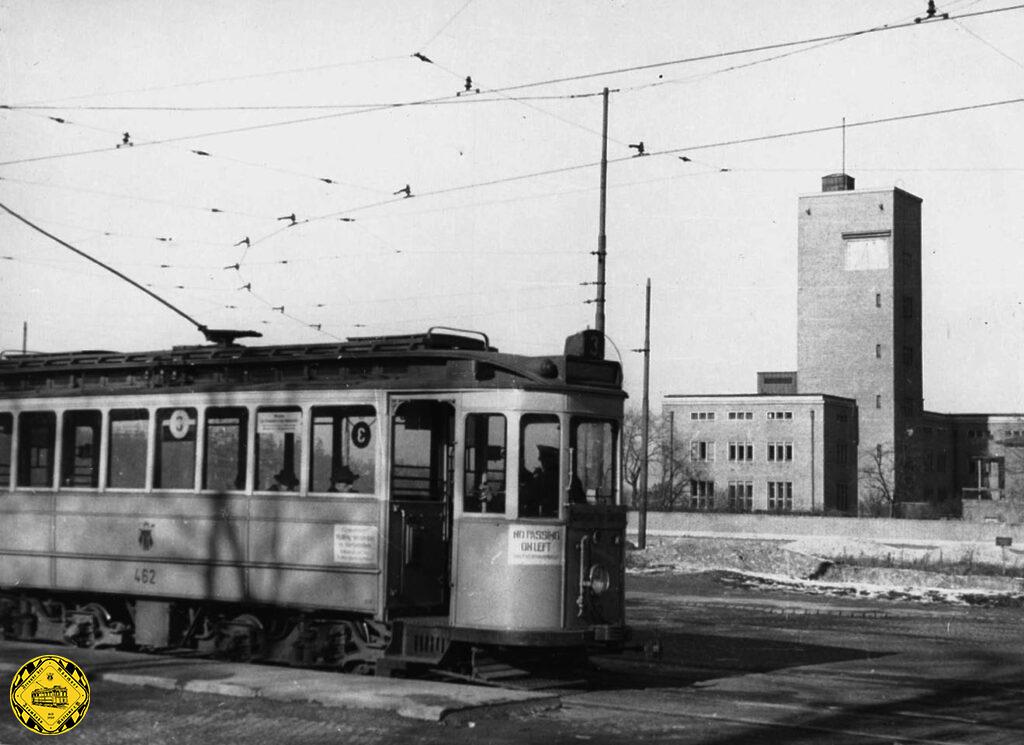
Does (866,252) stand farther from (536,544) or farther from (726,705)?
(726,705)

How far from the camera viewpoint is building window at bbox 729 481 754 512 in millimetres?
108062

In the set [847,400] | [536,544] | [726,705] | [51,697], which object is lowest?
[726,705]

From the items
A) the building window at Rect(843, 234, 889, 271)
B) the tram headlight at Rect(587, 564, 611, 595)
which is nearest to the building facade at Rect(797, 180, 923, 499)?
the building window at Rect(843, 234, 889, 271)

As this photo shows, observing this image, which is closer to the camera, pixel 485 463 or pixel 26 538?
pixel 485 463

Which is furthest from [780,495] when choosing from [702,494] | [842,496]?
[702,494]

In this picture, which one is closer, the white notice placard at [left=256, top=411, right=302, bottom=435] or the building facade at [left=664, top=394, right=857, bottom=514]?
the white notice placard at [left=256, top=411, right=302, bottom=435]

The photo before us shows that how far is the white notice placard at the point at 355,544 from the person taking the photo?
14445 mm

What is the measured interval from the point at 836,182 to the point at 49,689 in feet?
370

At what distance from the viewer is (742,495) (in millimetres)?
108750

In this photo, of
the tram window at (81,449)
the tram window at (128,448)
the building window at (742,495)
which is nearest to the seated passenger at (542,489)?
the tram window at (128,448)

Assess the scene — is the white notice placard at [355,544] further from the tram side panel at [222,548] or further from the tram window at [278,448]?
the tram window at [278,448]

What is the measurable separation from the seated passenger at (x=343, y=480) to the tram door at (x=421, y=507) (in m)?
0.51

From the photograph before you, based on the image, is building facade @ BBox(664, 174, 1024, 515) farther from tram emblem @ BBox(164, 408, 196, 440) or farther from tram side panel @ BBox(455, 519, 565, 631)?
tram side panel @ BBox(455, 519, 565, 631)

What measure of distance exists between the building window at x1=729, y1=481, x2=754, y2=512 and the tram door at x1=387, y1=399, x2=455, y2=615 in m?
94.9
